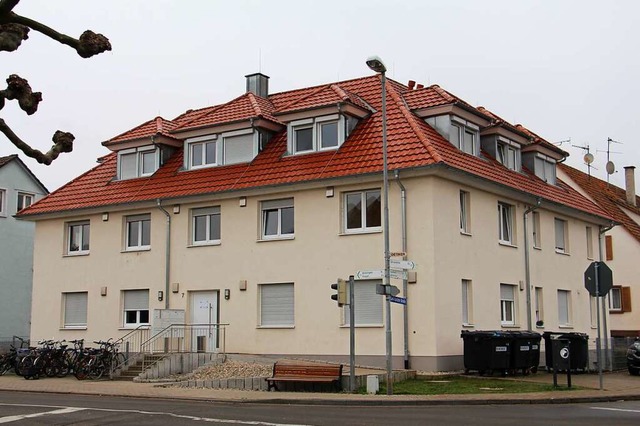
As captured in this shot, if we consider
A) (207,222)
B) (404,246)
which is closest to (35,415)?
(404,246)

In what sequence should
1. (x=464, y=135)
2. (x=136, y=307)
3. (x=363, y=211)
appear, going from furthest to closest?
(x=136, y=307)
(x=464, y=135)
(x=363, y=211)

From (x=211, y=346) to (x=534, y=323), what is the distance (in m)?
11.0

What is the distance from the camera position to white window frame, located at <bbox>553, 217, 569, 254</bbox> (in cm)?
3192

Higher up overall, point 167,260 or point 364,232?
point 364,232

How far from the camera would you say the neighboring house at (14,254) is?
141 ft

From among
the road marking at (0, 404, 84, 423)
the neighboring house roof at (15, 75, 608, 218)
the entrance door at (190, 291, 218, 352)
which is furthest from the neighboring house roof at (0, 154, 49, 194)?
the road marking at (0, 404, 84, 423)

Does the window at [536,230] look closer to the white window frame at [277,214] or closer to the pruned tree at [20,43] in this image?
the white window frame at [277,214]

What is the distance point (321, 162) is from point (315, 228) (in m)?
2.07

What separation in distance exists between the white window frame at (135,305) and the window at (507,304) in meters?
12.0

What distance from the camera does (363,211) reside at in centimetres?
2575

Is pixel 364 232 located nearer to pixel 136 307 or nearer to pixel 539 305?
pixel 539 305

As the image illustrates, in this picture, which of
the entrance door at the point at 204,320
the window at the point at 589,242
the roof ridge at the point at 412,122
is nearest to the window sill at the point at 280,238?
the entrance door at the point at 204,320

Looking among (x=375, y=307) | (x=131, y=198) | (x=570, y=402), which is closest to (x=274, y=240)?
(x=375, y=307)

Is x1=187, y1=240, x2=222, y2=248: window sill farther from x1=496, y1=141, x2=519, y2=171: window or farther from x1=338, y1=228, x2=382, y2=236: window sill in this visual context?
x1=496, y1=141, x2=519, y2=171: window
